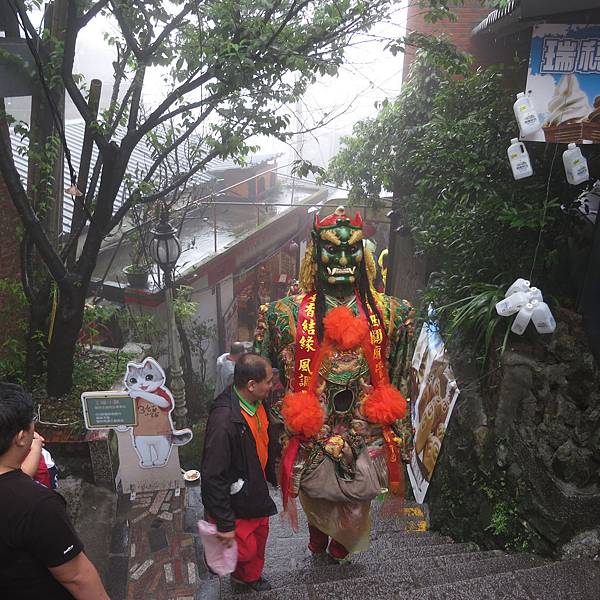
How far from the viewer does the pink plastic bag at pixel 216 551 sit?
352 centimetres

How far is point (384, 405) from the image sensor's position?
3949 mm

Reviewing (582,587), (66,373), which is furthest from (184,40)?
(582,587)

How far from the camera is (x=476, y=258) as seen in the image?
6156mm

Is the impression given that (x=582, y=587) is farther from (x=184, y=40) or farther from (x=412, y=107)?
(x=412, y=107)

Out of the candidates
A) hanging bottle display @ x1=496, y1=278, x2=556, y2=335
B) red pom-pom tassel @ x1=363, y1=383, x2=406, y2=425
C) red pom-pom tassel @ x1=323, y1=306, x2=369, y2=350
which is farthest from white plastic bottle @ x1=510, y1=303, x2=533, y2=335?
red pom-pom tassel @ x1=323, y1=306, x2=369, y2=350

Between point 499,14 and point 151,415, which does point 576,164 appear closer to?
point 499,14

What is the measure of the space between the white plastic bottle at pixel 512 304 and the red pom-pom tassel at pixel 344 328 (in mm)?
1579

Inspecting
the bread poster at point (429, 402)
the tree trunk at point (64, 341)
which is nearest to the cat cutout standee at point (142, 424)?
the tree trunk at point (64, 341)

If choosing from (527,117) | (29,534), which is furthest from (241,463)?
(527,117)

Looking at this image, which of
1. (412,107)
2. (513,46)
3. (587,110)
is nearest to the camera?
(587,110)

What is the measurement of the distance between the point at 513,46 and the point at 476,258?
4.53 meters

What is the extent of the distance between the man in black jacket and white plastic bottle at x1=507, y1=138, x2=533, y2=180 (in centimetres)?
309

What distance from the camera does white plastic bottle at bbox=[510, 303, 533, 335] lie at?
4.66 meters

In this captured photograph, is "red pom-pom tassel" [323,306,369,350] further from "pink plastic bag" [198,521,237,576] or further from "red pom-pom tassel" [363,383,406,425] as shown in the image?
"pink plastic bag" [198,521,237,576]
